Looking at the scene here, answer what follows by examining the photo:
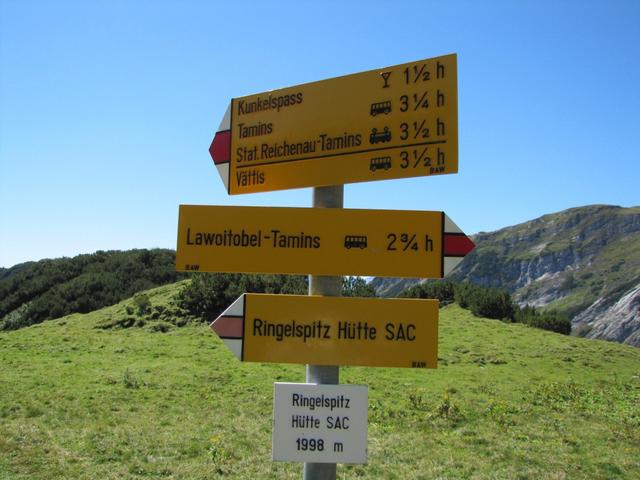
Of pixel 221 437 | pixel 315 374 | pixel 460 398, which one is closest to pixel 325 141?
pixel 315 374

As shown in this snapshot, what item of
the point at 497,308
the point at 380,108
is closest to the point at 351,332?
the point at 380,108

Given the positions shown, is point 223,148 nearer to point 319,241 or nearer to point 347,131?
point 347,131

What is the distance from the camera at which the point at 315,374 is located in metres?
3.46

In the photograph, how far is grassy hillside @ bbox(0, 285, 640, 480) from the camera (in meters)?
7.25

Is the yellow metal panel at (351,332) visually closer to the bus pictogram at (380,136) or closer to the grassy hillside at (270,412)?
the bus pictogram at (380,136)

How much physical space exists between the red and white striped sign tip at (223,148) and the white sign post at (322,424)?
1825 mm

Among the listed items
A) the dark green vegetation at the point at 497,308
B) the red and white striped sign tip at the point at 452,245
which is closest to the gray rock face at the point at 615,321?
the dark green vegetation at the point at 497,308

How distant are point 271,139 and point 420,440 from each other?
6690mm

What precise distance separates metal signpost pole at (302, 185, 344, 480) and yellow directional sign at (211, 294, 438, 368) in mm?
109

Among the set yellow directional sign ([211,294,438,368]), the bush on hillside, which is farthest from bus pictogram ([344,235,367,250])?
the bush on hillside

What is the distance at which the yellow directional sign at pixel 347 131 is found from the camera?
3.48 m

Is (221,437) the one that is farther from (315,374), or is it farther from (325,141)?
(325,141)

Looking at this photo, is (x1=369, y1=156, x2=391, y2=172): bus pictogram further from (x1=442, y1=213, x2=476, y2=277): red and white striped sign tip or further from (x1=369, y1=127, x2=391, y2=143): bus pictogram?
(x1=442, y1=213, x2=476, y2=277): red and white striped sign tip

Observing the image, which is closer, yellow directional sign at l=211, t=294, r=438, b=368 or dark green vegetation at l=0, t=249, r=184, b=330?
yellow directional sign at l=211, t=294, r=438, b=368
